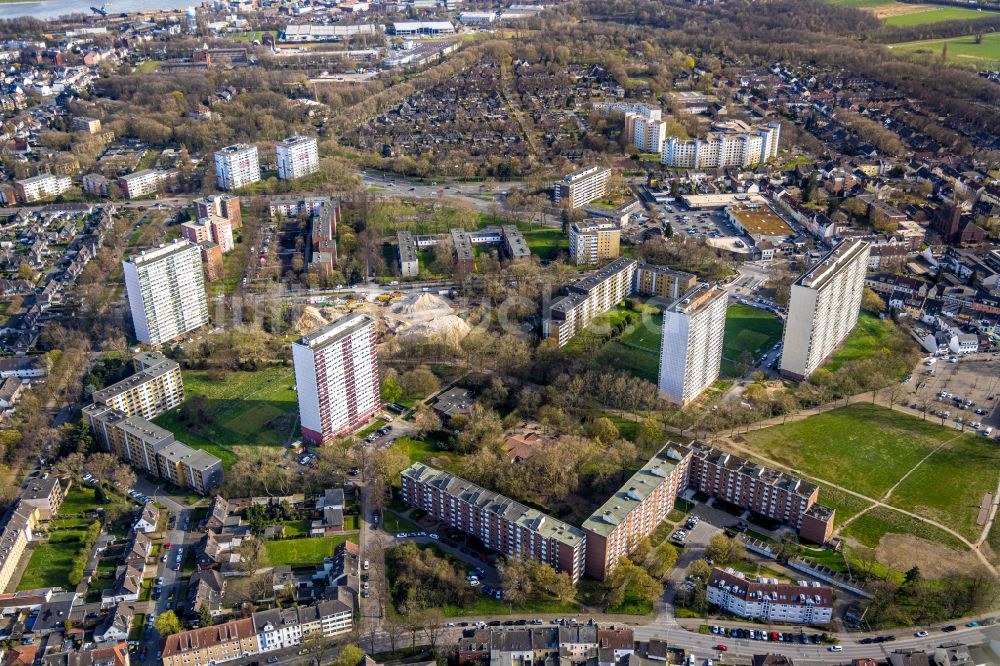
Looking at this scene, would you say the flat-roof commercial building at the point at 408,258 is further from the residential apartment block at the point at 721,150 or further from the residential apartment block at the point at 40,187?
the residential apartment block at the point at 40,187

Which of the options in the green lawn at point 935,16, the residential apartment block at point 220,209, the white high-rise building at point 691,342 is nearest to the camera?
the white high-rise building at point 691,342

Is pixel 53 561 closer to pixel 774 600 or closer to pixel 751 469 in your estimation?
pixel 774 600

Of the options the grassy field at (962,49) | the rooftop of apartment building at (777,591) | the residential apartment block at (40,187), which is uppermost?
the grassy field at (962,49)

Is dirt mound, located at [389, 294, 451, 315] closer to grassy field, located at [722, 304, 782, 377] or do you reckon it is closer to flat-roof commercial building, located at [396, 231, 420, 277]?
flat-roof commercial building, located at [396, 231, 420, 277]

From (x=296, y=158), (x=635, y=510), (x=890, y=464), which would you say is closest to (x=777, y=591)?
(x=635, y=510)

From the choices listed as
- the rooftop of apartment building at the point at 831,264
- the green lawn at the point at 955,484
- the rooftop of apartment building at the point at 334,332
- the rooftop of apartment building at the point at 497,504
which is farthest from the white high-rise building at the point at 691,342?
the rooftop of apartment building at the point at 334,332

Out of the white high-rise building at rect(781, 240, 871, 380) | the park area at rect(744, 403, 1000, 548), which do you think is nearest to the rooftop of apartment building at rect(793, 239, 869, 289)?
the white high-rise building at rect(781, 240, 871, 380)

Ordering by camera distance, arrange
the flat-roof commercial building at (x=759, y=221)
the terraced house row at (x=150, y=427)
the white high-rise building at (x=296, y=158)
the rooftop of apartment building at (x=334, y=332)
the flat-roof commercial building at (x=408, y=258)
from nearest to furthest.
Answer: the terraced house row at (x=150, y=427) → the rooftop of apartment building at (x=334, y=332) → the flat-roof commercial building at (x=408, y=258) → the flat-roof commercial building at (x=759, y=221) → the white high-rise building at (x=296, y=158)
